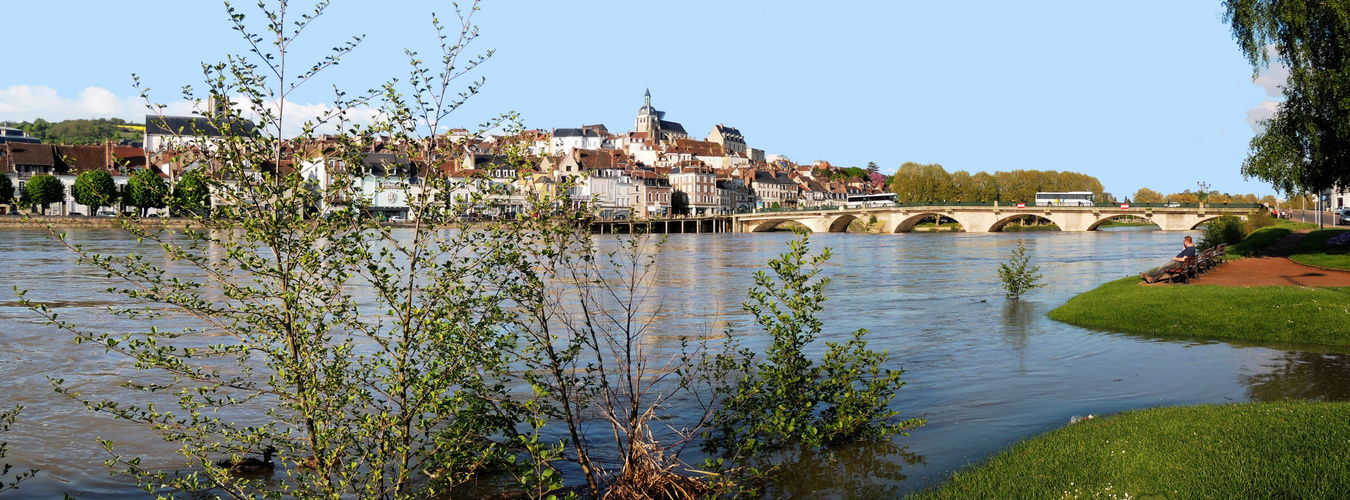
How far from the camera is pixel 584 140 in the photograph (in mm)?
186250

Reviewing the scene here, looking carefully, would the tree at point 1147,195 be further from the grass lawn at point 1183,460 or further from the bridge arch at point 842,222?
the grass lawn at point 1183,460

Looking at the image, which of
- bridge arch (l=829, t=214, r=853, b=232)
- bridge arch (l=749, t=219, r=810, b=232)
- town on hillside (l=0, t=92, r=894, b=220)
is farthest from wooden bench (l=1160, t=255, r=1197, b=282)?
bridge arch (l=749, t=219, r=810, b=232)

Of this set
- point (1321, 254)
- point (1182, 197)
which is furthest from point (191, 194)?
point (1182, 197)

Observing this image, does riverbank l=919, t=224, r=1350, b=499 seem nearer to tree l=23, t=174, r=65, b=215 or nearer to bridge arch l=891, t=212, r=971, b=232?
bridge arch l=891, t=212, r=971, b=232

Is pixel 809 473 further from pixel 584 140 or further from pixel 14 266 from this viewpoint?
pixel 584 140

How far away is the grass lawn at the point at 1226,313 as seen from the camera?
1395 centimetres

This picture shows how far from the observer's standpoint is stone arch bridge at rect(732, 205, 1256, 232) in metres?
78.9

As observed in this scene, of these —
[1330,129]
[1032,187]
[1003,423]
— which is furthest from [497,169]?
[1032,187]

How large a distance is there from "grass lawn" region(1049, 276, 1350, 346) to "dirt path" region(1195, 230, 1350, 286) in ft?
9.37

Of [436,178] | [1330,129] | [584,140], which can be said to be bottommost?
[436,178]

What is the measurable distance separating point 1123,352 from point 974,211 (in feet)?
265

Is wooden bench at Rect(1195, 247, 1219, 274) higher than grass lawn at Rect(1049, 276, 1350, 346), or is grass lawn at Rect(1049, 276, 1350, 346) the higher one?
wooden bench at Rect(1195, 247, 1219, 274)

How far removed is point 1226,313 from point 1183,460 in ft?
31.5

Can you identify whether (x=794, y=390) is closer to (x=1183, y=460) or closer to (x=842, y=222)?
(x=1183, y=460)
